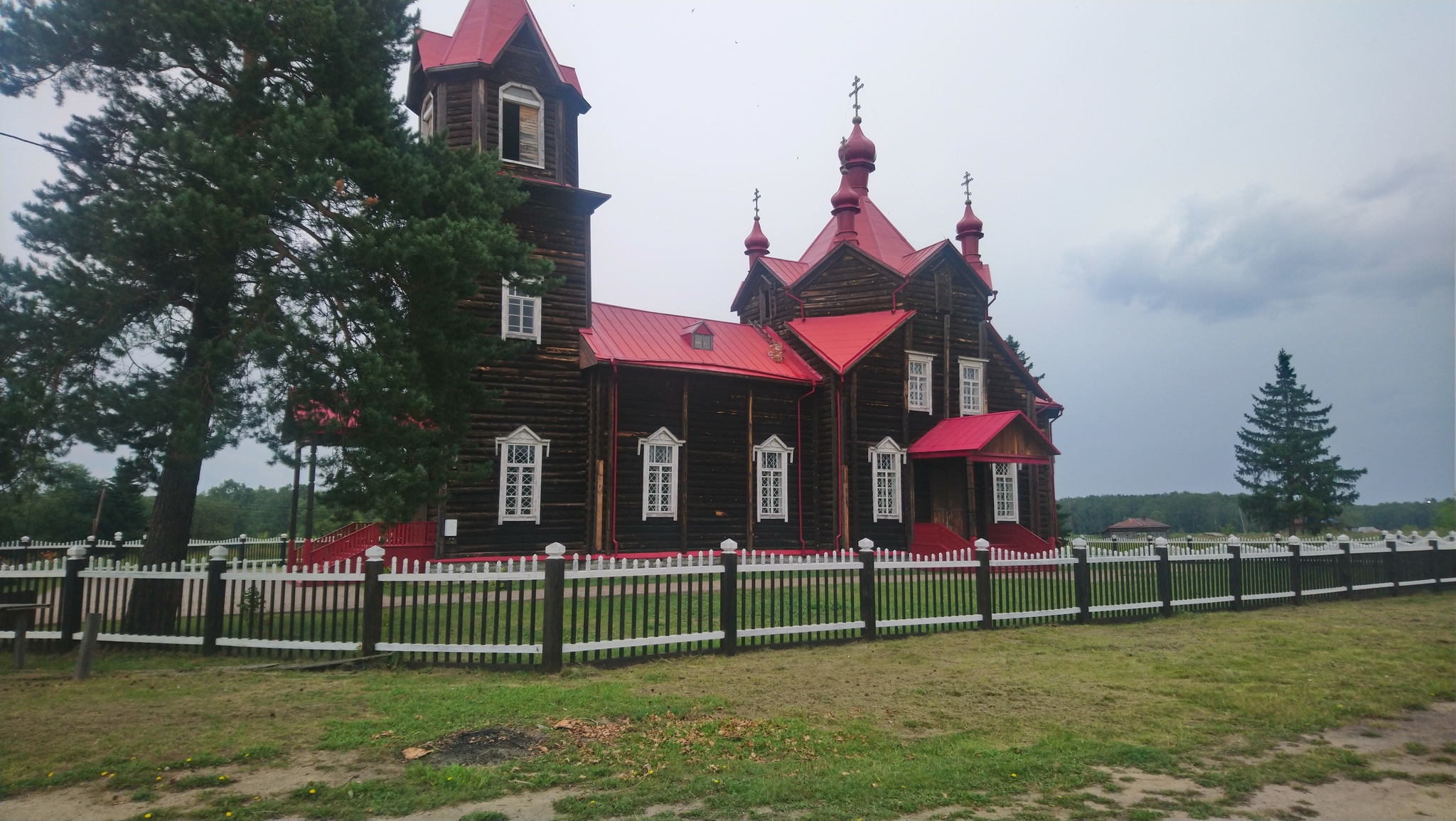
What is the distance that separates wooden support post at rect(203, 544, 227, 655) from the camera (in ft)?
31.3

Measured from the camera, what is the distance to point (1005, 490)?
80.8ft

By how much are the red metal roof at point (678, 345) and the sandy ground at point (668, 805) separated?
13789mm

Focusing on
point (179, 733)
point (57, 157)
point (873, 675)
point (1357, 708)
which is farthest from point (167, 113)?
point (1357, 708)

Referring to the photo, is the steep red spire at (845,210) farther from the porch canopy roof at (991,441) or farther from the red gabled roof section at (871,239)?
the porch canopy roof at (991,441)

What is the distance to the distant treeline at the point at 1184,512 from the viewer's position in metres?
85.4

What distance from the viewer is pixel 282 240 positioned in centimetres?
1154

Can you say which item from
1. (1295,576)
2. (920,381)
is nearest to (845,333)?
(920,381)

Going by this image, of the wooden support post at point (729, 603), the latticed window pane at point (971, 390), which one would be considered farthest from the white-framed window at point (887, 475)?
the wooden support post at point (729, 603)

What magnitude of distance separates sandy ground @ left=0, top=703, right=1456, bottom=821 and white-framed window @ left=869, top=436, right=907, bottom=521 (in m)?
16.3

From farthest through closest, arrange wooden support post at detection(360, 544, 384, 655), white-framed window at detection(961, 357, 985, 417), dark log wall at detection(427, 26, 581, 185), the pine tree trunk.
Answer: white-framed window at detection(961, 357, 985, 417)
dark log wall at detection(427, 26, 581, 185)
the pine tree trunk
wooden support post at detection(360, 544, 384, 655)

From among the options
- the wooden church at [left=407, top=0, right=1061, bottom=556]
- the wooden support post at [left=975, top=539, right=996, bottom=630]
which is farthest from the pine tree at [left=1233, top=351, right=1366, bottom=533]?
the wooden support post at [left=975, top=539, right=996, bottom=630]

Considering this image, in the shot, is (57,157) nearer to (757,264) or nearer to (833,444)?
(833,444)

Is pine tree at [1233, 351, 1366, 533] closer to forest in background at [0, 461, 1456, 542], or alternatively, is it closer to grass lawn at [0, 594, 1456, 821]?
forest in background at [0, 461, 1456, 542]

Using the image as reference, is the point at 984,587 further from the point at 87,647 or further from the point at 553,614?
the point at 87,647
